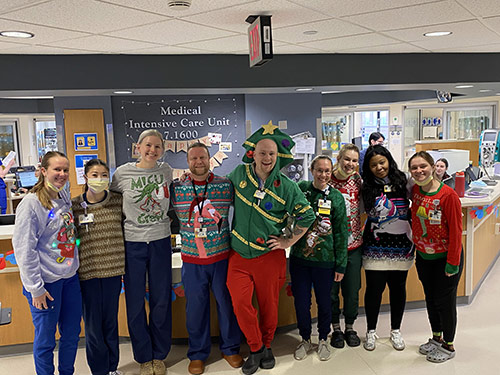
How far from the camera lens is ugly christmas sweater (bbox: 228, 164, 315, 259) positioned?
115 inches

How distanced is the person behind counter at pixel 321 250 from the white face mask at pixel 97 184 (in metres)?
1.34

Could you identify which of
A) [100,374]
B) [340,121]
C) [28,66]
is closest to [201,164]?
[100,374]

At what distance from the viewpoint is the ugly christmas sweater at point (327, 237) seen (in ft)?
10.2

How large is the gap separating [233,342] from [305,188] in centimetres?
121

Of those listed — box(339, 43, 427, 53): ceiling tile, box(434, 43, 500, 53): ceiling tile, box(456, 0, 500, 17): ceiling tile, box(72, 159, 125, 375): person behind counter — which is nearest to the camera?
box(456, 0, 500, 17): ceiling tile

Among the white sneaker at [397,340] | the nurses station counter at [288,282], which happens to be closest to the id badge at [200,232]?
the nurses station counter at [288,282]

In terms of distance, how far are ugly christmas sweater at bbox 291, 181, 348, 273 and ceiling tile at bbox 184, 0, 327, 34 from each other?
3.67 feet

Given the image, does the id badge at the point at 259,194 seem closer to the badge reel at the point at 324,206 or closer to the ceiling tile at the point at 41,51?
the badge reel at the point at 324,206

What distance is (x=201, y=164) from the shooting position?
2.93 metres

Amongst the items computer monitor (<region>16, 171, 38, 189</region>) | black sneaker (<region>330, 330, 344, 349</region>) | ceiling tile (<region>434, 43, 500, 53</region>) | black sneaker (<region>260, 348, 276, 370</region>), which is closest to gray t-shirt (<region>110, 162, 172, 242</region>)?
black sneaker (<region>260, 348, 276, 370</region>)

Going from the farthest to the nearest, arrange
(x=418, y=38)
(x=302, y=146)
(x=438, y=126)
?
1. (x=438, y=126)
2. (x=302, y=146)
3. (x=418, y=38)

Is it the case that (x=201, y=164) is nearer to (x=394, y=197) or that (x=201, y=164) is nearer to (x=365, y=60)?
(x=394, y=197)

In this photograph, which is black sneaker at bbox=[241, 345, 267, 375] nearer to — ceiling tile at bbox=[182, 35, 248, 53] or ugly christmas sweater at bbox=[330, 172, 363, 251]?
ugly christmas sweater at bbox=[330, 172, 363, 251]

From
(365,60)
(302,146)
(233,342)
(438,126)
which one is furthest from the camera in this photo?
(438,126)
